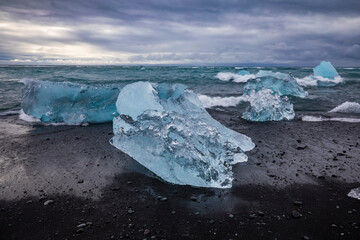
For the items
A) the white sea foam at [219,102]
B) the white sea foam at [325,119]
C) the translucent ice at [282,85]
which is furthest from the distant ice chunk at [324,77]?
the white sea foam at [325,119]

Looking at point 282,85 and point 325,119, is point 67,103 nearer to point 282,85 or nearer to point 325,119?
point 325,119

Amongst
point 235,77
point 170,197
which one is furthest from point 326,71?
point 170,197

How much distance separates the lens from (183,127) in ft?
10.8

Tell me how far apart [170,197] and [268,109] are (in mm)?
4319

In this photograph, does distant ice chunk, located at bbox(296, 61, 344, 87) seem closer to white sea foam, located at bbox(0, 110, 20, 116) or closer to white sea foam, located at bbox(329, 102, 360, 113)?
white sea foam, located at bbox(329, 102, 360, 113)

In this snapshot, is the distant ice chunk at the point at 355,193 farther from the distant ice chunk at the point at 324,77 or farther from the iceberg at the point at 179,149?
the distant ice chunk at the point at 324,77

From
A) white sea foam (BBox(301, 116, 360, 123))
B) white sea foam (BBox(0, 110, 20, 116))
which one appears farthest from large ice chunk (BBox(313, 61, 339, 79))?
white sea foam (BBox(0, 110, 20, 116))

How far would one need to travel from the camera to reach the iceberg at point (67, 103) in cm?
576

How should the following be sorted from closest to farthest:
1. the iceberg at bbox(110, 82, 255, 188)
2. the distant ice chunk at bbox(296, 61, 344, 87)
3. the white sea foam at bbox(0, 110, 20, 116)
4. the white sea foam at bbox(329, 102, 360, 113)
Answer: the iceberg at bbox(110, 82, 255, 188) → the white sea foam at bbox(0, 110, 20, 116) → the white sea foam at bbox(329, 102, 360, 113) → the distant ice chunk at bbox(296, 61, 344, 87)

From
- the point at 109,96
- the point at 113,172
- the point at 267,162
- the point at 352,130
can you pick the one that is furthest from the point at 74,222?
the point at 352,130

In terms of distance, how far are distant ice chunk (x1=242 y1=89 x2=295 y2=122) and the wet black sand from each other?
6.27ft

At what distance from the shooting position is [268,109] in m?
6.07

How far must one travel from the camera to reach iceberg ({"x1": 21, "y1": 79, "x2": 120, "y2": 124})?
5762mm

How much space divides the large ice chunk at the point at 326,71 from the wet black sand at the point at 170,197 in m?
17.8
